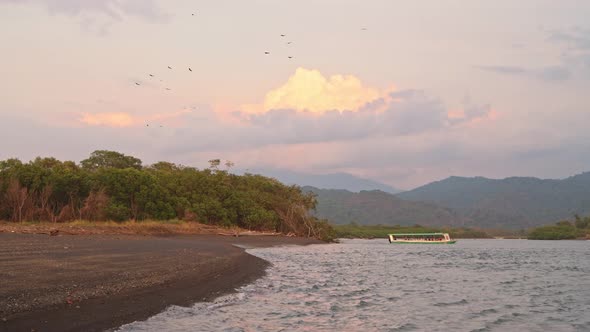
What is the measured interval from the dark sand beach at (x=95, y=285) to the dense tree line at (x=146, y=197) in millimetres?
46359

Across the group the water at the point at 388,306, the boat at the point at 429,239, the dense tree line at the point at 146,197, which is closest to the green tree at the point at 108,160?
the dense tree line at the point at 146,197

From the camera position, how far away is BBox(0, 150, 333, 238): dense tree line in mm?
75000

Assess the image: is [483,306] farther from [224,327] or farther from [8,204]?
[8,204]

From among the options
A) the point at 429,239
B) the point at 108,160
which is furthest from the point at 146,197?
the point at 429,239

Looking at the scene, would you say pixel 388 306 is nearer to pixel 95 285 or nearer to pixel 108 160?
pixel 95 285

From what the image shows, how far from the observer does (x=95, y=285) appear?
19922mm

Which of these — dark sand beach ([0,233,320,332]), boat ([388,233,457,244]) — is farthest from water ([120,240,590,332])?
boat ([388,233,457,244])

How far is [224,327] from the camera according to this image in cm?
1903

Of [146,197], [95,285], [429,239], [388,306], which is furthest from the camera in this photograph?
[429,239]

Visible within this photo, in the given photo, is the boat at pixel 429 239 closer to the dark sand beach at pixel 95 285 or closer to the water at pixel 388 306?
the water at pixel 388 306

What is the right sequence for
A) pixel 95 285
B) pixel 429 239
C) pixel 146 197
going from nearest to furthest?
pixel 95 285 → pixel 146 197 → pixel 429 239

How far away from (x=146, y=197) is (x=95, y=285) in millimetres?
71134

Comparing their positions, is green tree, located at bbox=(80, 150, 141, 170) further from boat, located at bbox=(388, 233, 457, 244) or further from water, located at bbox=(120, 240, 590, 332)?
water, located at bbox=(120, 240, 590, 332)

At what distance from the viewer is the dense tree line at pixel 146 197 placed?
75000mm
